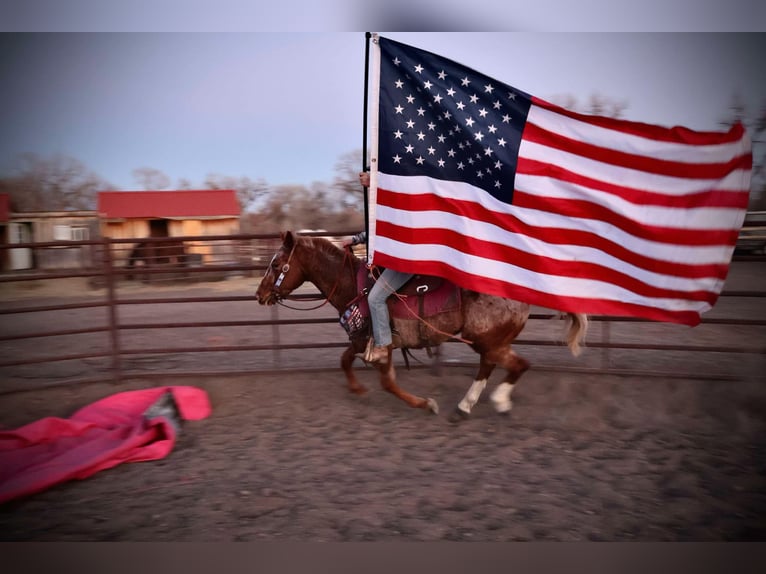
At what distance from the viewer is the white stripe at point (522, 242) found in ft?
12.8

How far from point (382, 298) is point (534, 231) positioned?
1.37 metres

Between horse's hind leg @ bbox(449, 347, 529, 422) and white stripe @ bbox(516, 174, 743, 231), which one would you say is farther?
horse's hind leg @ bbox(449, 347, 529, 422)

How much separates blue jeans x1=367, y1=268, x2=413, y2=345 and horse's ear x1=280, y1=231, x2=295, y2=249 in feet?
3.01

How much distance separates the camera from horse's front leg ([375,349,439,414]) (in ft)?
14.6

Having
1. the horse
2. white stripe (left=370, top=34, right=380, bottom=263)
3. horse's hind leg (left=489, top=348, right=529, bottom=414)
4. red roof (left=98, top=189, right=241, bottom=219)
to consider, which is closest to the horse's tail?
the horse

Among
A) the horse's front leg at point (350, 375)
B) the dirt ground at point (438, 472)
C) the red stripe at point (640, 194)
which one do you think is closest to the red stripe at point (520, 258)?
the red stripe at point (640, 194)

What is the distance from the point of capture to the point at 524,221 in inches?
158

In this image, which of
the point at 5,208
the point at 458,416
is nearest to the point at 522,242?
the point at 458,416

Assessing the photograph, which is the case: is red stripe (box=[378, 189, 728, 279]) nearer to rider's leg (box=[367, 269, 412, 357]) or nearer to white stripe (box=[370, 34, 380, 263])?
white stripe (box=[370, 34, 380, 263])

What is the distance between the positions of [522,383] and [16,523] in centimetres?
430

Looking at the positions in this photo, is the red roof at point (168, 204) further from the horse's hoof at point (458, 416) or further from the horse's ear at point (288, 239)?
the horse's hoof at point (458, 416)

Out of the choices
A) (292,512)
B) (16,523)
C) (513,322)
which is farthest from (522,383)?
(16,523)

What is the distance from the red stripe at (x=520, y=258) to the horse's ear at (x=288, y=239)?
36.0 inches

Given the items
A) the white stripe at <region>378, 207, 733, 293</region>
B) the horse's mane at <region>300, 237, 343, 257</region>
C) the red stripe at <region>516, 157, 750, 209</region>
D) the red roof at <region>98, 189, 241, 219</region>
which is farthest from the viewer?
the red roof at <region>98, 189, 241, 219</region>
